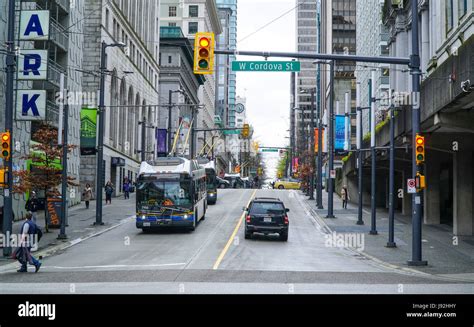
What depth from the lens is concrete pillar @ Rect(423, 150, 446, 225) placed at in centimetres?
3648

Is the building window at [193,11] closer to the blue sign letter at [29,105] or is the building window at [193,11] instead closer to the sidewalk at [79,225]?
the sidewalk at [79,225]

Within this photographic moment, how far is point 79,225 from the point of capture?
34250mm

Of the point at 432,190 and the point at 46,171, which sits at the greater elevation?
the point at 46,171

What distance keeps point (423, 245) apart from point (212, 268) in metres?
12.1

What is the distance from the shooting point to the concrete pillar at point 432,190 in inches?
1436

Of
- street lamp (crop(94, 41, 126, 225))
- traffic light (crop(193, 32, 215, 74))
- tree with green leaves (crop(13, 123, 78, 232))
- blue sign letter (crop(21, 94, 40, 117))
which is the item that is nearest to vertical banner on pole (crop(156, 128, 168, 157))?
street lamp (crop(94, 41, 126, 225))

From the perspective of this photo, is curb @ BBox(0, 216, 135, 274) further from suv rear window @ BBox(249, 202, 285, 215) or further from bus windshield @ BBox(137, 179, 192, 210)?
suv rear window @ BBox(249, 202, 285, 215)

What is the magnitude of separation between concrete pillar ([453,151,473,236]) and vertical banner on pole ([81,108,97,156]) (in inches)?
870

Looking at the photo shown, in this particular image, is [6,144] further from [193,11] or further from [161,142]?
[193,11]

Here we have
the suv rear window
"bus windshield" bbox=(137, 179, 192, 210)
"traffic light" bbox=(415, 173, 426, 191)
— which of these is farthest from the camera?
"bus windshield" bbox=(137, 179, 192, 210)

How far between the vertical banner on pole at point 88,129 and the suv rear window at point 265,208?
624 inches

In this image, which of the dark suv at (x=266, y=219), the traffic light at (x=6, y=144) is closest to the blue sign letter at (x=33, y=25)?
the traffic light at (x=6, y=144)

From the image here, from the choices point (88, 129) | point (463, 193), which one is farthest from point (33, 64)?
point (463, 193)
